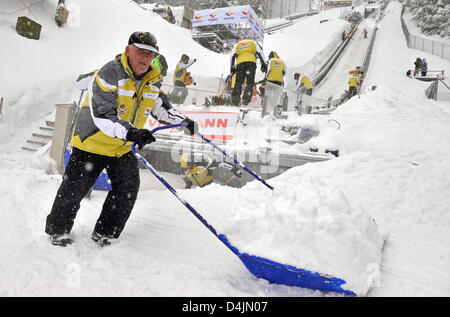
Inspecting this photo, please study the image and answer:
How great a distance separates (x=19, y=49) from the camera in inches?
393

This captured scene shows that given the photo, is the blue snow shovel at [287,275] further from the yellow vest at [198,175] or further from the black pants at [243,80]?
the black pants at [243,80]

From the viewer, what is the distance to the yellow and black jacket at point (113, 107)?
199 cm

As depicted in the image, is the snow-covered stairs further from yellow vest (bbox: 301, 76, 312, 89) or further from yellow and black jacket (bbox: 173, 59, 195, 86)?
yellow vest (bbox: 301, 76, 312, 89)

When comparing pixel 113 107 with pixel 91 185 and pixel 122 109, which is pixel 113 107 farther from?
pixel 91 185

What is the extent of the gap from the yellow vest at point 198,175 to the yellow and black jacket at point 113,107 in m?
2.74

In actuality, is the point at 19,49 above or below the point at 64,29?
below

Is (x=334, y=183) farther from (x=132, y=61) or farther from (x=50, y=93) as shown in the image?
(x=50, y=93)

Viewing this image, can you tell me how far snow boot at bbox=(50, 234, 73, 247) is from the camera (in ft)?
7.20

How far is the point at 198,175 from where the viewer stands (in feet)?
→ 17.0

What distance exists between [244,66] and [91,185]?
15.9 feet

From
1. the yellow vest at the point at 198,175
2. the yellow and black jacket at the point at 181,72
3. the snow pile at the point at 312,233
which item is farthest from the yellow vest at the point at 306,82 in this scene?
the snow pile at the point at 312,233

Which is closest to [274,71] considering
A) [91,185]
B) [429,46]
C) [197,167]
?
[197,167]

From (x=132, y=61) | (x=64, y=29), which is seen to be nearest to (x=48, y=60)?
(x=64, y=29)
